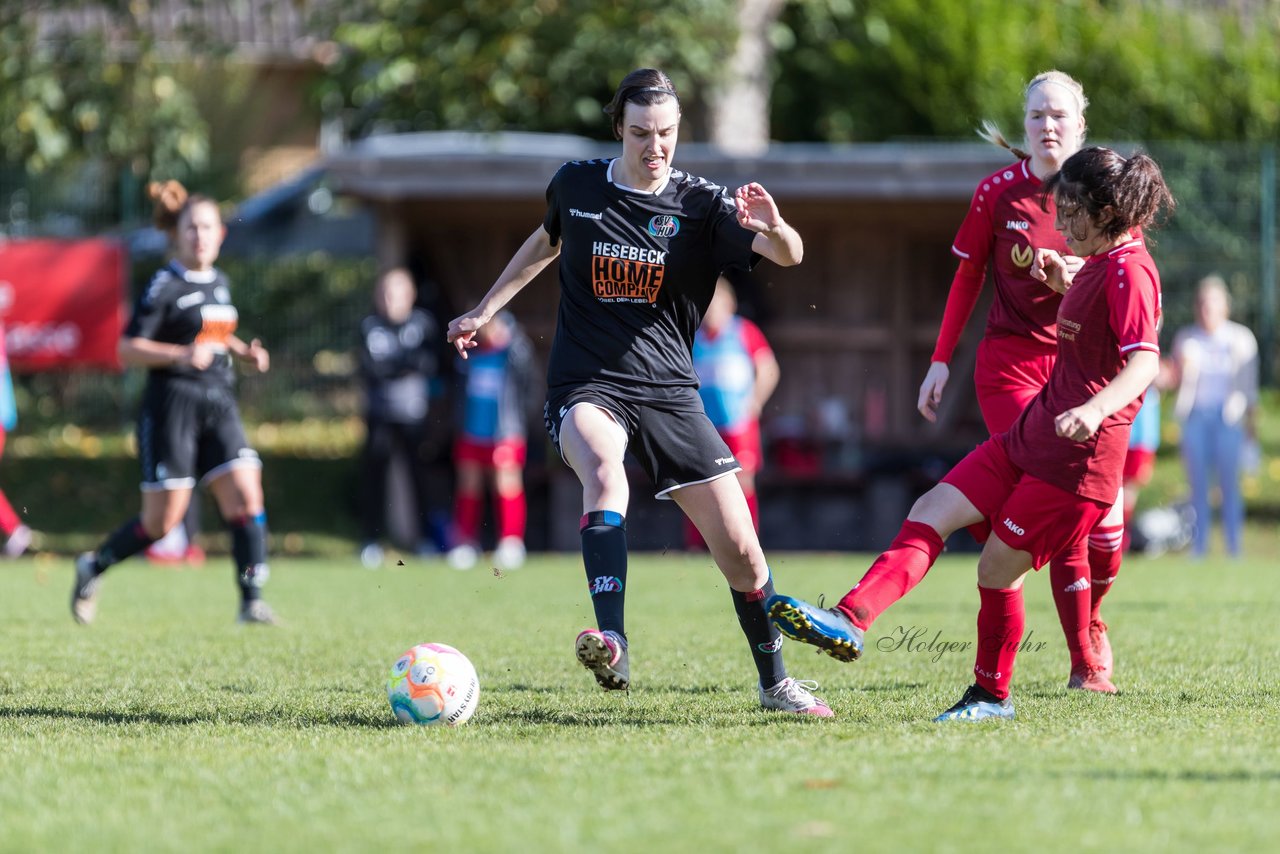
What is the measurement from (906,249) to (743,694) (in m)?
12.4

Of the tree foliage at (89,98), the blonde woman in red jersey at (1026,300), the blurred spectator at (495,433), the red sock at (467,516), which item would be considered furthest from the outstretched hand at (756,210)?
the tree foliage at (89,98)

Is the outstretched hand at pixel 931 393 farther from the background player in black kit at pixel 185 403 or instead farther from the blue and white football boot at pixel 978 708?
the background player in black kit at pixel 185 403

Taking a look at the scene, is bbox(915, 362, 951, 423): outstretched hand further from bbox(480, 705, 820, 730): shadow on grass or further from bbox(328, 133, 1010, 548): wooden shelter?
bbox(328, 133, 1010, 548): wooden shelter

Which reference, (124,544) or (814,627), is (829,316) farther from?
(814,627)

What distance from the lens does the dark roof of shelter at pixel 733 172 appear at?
51.3ft

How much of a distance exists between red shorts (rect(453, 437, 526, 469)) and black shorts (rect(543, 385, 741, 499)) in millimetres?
9135

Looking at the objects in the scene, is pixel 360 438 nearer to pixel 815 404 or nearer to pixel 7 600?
pixel 815 404

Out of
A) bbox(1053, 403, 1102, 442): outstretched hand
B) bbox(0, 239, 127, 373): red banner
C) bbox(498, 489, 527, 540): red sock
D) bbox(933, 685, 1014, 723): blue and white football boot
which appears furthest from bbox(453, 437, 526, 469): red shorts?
bbox(1053, 403, 1102, 442): outstretched hand

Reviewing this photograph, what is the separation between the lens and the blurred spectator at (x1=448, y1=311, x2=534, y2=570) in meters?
15.0

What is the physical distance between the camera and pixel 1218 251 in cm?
1798

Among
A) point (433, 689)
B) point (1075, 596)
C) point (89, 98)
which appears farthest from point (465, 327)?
point (89, 98)

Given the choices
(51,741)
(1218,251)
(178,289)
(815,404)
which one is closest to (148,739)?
(51,741)

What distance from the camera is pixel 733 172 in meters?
15.8

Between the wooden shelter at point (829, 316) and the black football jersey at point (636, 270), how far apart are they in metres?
10.4
